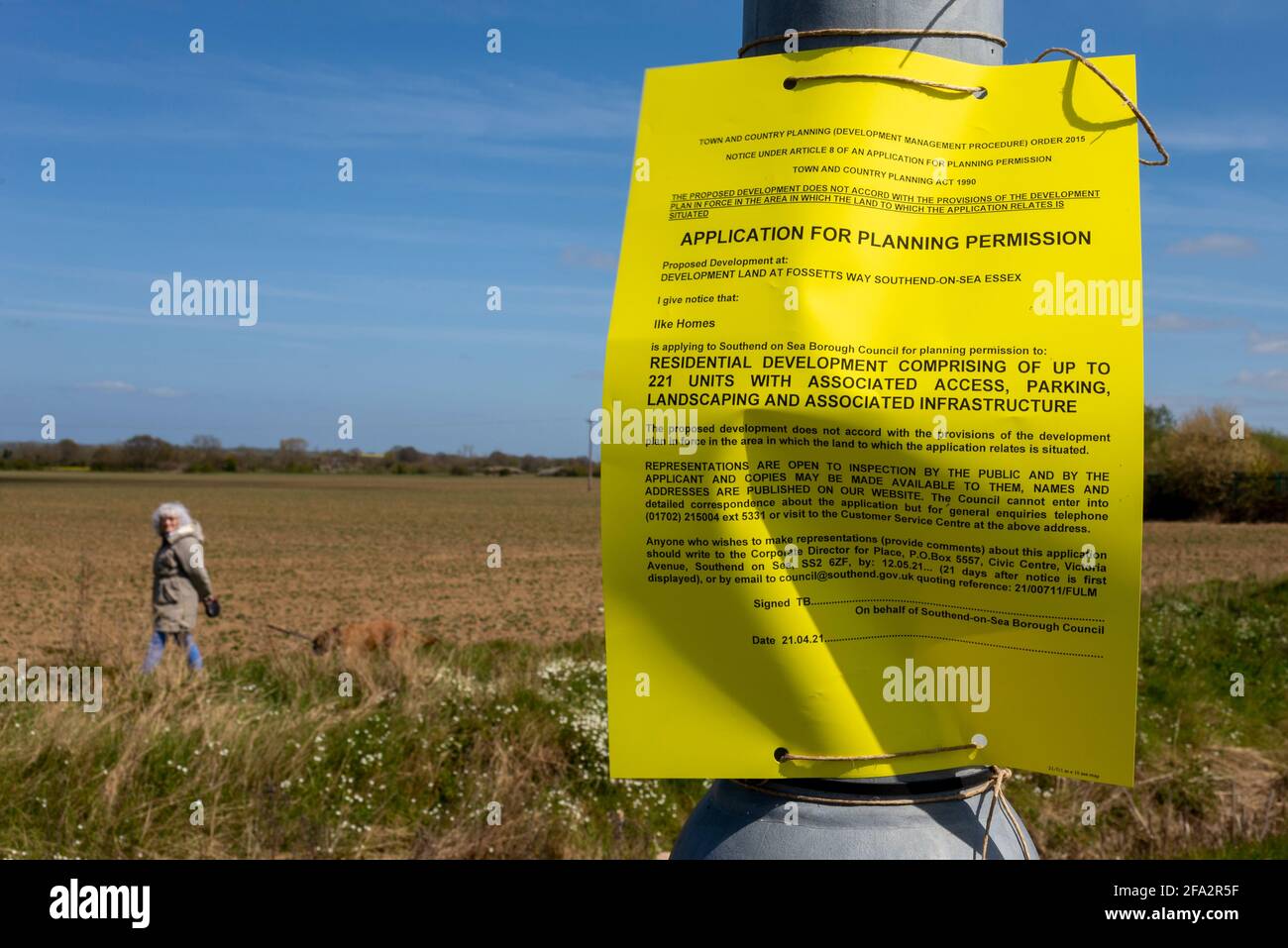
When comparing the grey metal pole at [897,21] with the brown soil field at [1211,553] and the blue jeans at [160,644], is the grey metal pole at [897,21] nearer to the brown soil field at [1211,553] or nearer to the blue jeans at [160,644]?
the blue jeans at [160,644]

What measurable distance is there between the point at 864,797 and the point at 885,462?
1.51 feet

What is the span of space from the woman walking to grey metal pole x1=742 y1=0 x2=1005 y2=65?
34.9ft

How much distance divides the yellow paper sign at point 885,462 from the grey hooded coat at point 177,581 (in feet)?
34.8

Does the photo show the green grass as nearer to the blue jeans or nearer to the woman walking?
the blue jeans

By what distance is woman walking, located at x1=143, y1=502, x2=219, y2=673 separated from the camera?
1102cm

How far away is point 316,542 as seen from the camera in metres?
42.4

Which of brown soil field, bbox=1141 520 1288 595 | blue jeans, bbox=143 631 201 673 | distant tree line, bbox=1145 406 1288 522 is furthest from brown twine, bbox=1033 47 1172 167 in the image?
distant tree line, bbox=1145 406 1288 522

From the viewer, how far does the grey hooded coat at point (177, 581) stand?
36.2ft

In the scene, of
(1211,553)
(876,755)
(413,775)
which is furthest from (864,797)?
(1211,553)

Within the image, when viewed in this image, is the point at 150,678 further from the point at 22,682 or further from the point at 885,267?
the point at 885,267

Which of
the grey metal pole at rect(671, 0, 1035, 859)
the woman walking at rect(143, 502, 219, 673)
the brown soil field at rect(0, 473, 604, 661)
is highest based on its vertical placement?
the grey metal pole at rect(671, 0, 1035, 859)

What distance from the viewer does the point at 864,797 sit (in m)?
1.45

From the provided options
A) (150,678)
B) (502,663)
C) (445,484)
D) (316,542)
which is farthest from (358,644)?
(445,484)
